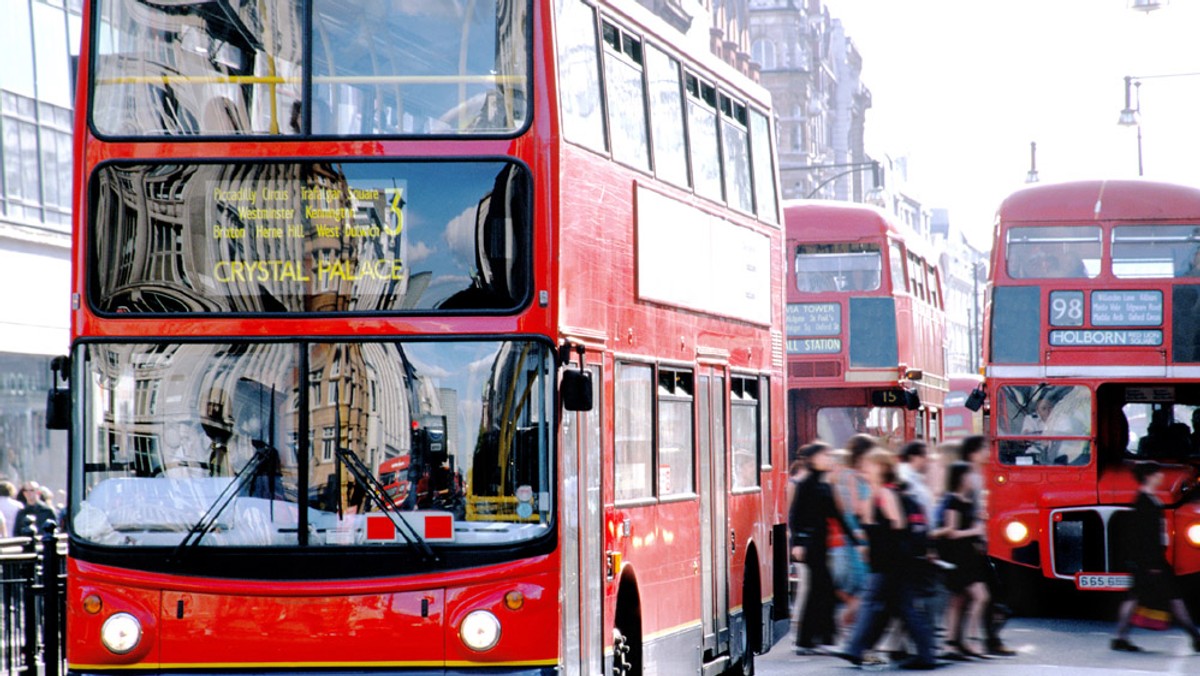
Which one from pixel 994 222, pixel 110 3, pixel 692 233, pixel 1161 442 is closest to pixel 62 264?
pixel 994 222

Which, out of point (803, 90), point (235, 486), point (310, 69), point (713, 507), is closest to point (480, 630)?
point (235, 486)

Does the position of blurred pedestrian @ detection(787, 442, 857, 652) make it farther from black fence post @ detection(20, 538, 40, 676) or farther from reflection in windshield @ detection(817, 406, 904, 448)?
reflection in windshield @ detection(817, 406, 904, 448)

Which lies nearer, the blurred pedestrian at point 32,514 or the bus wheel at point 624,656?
the bus wheel at point 624,656

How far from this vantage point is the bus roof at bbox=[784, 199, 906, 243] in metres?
25.3

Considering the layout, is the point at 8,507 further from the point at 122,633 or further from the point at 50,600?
the point at 122,633

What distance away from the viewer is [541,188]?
30.0ft

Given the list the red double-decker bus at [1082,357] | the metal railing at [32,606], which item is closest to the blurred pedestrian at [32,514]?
the metal railing at [32,606]

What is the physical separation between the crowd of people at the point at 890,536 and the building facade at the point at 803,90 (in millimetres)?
63967

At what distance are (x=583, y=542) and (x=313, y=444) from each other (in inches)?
61.6

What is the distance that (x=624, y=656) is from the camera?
423 inches

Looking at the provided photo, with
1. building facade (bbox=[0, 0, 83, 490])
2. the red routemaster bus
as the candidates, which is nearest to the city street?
the red routemaster bus

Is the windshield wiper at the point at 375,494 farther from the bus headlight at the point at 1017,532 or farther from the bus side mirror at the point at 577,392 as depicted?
the bus headlight at the point at 1017,532

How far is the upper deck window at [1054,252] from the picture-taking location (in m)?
20.7

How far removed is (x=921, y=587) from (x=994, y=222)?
24.9 ft
